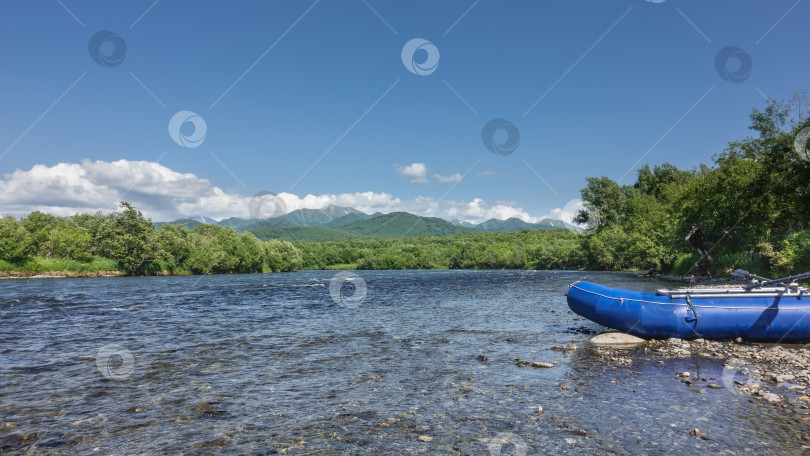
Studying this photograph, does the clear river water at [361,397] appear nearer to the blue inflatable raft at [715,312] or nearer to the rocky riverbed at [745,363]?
the rocky riverbed at [745,363]

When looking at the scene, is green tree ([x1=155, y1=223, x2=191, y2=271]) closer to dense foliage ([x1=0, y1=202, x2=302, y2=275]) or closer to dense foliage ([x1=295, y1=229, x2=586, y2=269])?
dense foliage ([x1=0, y1=202, x2=302, y2=275])

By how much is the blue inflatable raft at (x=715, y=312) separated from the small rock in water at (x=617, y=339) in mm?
344

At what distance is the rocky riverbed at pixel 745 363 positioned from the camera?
1116 centimetres

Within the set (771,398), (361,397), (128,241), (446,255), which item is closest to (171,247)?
(128,241)

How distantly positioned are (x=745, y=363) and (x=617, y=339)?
14.4 ft

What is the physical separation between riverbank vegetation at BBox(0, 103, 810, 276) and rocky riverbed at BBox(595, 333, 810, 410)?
23078 mm

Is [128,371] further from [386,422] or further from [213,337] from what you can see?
[386,422]

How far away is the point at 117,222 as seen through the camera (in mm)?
93188

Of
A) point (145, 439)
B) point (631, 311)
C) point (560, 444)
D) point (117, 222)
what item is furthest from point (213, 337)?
point (117, 222)

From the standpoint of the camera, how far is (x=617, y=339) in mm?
17656

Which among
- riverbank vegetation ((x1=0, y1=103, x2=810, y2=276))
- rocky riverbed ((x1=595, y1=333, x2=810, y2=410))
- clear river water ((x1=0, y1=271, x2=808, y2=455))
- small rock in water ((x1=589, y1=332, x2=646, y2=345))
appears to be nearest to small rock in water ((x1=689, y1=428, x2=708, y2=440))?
clear river water ((x1=0, y1=271, x2=808, y2=455))

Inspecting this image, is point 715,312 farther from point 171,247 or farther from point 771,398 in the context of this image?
point 171,247

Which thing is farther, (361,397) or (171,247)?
Answer: (171,247)

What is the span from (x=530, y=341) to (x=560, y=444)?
11.0 meters
